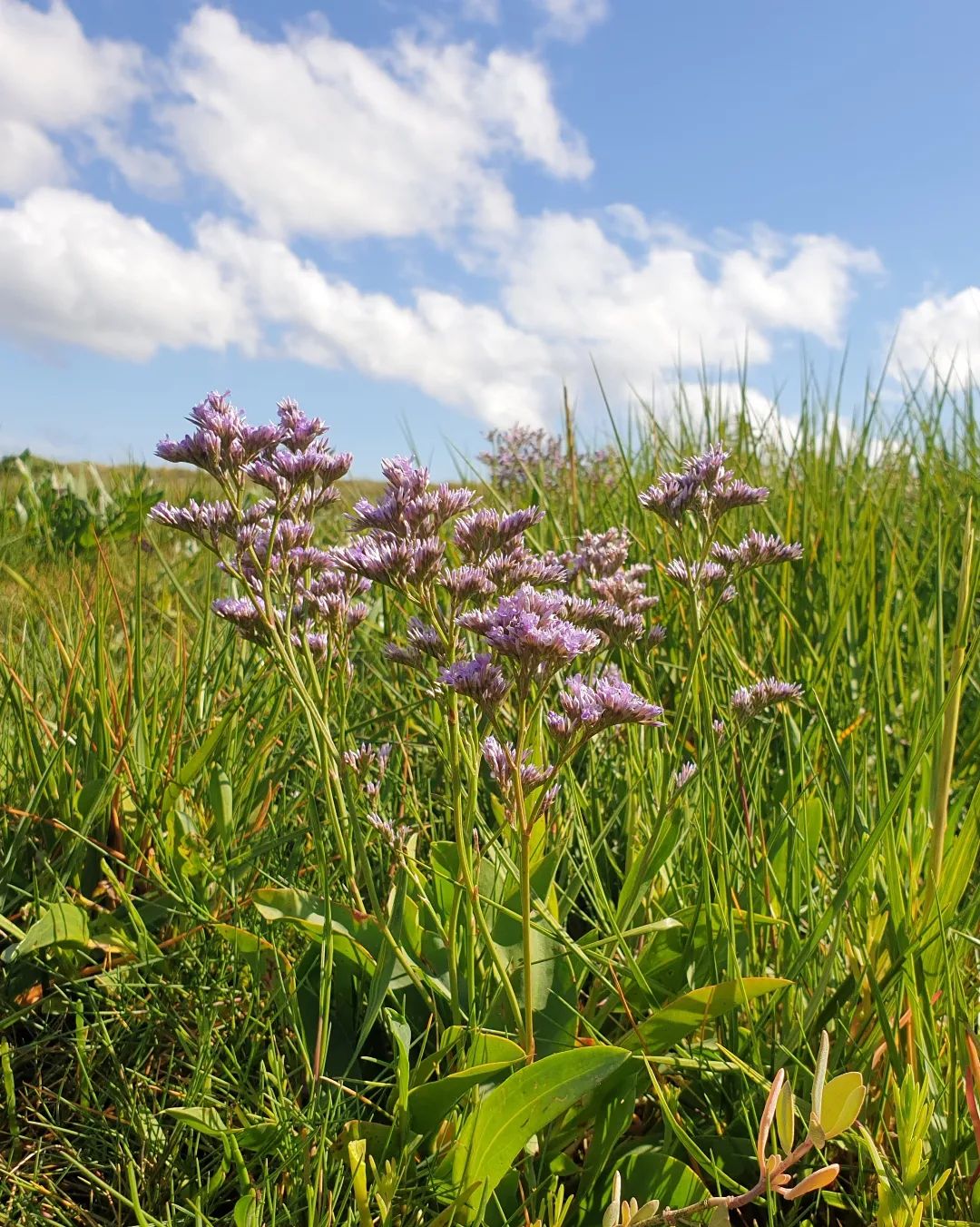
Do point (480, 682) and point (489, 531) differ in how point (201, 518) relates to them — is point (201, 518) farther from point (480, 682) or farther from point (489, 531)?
point (480, 682)

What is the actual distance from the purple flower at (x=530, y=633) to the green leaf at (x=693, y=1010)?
57 centimetres

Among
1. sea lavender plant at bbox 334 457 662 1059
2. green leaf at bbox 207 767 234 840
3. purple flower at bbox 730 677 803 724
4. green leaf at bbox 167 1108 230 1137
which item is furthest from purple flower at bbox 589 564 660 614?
green leaf at bbox 167 1108 230 1137

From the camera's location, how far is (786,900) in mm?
1876

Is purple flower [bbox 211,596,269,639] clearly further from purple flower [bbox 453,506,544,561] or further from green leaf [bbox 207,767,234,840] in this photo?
green leaf [bbox 207,767,234,840]

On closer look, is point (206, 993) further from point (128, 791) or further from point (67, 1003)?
point (128, 791)

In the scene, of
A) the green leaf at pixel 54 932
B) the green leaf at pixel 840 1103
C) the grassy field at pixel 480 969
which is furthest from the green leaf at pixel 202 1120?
the green leaf at pixel 840 1103

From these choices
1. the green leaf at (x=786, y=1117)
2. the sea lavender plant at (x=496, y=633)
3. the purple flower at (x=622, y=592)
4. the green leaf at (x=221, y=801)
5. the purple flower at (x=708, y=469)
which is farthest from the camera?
the green leaf at (x=221, y=801)

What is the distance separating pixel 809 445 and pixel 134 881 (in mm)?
3768

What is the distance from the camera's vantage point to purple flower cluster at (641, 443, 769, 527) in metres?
1.85

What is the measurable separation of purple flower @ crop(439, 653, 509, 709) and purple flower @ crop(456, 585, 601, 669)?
0.11 ft

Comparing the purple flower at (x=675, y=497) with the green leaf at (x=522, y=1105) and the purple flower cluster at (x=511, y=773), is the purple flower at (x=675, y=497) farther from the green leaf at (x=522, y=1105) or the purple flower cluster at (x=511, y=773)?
the green leaf at (x=522, y=1105)

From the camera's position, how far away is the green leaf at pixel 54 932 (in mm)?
1908

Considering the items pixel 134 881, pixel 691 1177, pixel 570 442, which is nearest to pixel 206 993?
pixel 134 881

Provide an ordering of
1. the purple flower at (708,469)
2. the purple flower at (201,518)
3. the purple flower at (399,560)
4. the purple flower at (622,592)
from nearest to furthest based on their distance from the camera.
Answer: the purple flower at (399,560)
the purple flower at (201,518)
the purple flower at (708,469)
the purple flower at (622,592)
